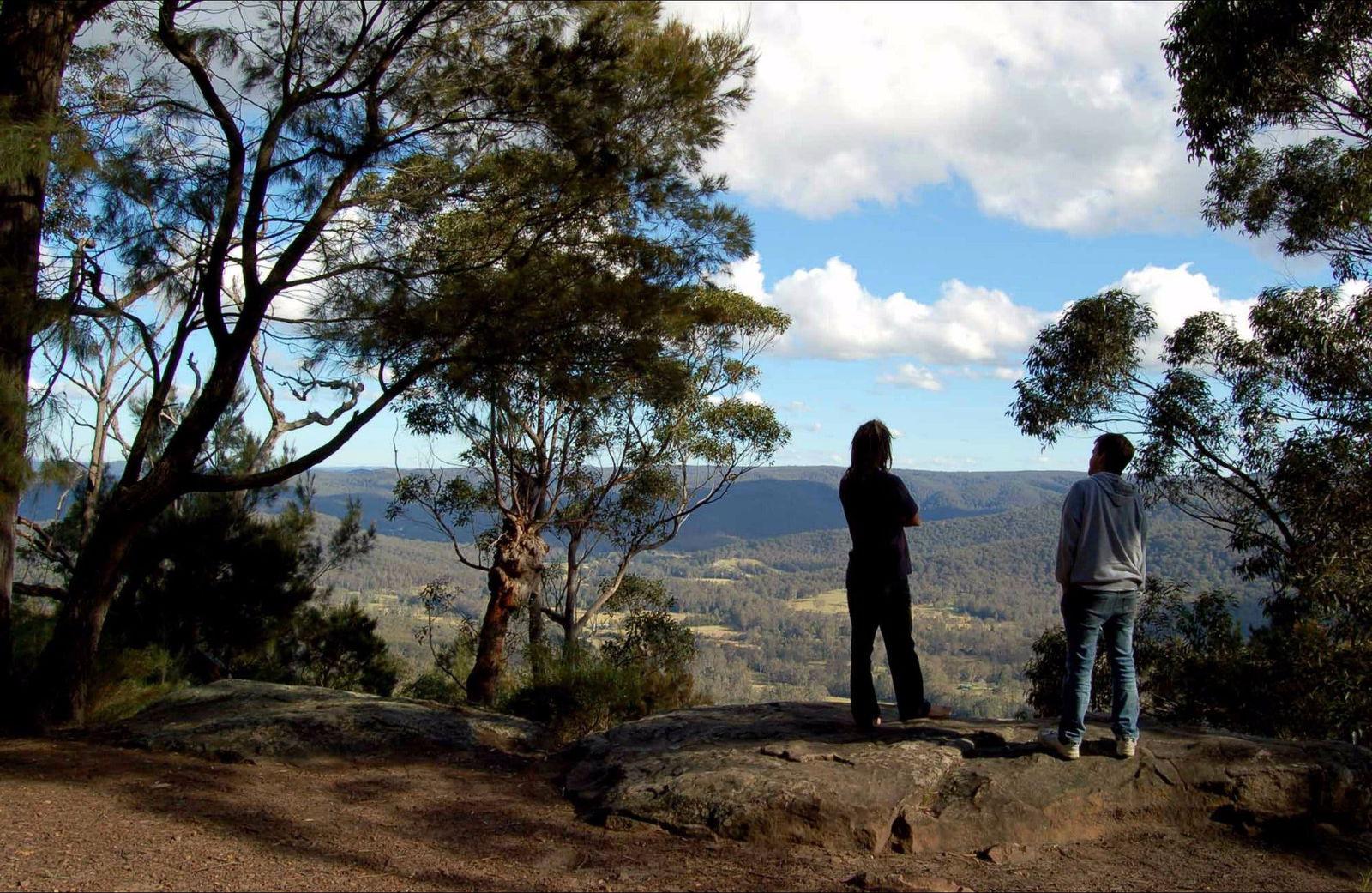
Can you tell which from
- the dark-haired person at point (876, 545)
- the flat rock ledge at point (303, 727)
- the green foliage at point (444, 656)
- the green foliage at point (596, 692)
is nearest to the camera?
the dark-haired person at point (876, 545)

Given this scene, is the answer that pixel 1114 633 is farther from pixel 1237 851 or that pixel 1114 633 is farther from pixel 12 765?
pixel 12 765

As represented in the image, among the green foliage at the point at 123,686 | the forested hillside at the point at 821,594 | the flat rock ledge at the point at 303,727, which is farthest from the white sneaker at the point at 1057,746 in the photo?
the forested hillside at the point at 821,594

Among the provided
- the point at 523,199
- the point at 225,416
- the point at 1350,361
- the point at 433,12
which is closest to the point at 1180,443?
the point at 1350,361

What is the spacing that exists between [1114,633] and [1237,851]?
107 cm

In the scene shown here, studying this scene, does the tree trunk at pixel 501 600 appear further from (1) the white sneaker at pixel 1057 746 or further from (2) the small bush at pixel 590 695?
(1) the white sneaker at pixel 1057 746

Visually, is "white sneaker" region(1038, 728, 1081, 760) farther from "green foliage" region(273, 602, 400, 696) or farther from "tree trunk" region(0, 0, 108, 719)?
"green foliage" region(273, 602, 400, 696)

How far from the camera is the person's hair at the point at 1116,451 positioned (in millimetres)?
4723

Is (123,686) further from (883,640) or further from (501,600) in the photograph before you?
(883,640)

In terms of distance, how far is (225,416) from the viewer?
13.7 m

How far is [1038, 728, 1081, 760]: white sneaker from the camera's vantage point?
4766 mm

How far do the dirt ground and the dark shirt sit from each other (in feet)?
4.59

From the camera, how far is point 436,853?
4.11m

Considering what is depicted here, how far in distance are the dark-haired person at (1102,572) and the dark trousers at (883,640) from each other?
75 cm

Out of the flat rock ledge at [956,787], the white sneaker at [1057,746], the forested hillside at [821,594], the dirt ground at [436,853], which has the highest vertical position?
the white sneaker at [1057,746]
